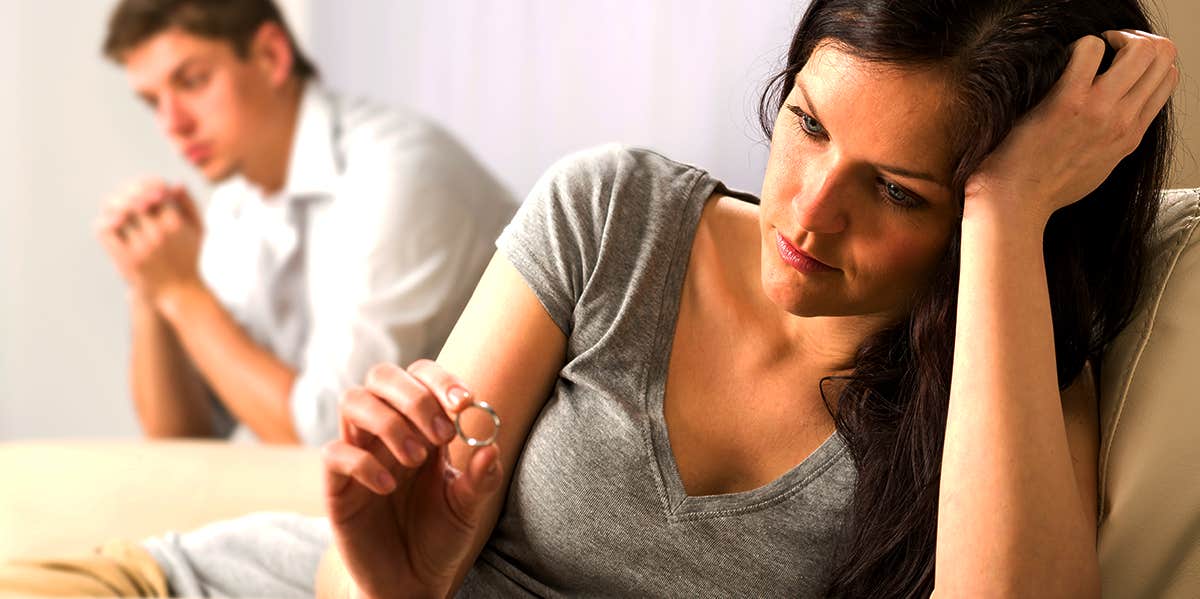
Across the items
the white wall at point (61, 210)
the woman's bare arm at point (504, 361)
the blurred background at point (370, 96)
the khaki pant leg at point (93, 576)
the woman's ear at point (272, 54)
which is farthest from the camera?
the white wall at point (61, 210)

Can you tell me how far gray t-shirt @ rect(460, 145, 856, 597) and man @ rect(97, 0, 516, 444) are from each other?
111cm

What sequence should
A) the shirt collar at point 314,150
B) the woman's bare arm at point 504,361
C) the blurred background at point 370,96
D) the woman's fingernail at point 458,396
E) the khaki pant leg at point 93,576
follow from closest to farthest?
the woman's fingernail at point 458,396
the woman's bare arm at point 504,361
the khaki pant leg at point 93,576
the blurred background at point 370,96
the shirt collar at point 314,150

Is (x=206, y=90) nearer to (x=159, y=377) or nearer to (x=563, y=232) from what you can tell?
(x=159, y=377)

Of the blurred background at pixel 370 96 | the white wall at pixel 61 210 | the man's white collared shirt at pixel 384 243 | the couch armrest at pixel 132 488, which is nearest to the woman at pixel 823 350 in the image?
the blurred background at pixel 370 96

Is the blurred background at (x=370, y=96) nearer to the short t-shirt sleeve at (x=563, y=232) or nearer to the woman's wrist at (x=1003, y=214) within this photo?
the short t-shirt sleeve at (x=563, y=232)

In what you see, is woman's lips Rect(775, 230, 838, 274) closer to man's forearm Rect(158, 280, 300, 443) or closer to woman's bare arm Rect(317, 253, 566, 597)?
woman's bare arm Rect(317, 253, 566, 597)

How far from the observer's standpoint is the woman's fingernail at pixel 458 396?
0.79 m

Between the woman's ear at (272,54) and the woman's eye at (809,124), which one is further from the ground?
the woman's eye at (809,124)

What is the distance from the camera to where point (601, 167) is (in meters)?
1.12

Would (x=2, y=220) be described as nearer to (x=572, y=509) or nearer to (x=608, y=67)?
(x=608, y=67)

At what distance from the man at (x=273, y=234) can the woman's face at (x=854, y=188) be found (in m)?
1.27

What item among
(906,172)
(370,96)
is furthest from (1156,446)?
(370,96)

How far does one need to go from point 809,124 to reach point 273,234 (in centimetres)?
171

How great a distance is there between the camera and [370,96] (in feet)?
9.83
